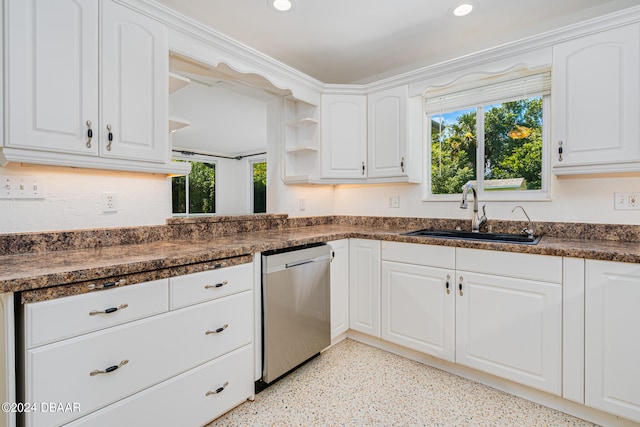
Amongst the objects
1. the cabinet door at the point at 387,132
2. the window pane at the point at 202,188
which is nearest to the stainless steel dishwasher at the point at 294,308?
the cabinet door at the point at 387,132

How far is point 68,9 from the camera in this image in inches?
54.3

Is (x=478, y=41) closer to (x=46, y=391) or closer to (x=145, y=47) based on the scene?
(x=145, y=47)

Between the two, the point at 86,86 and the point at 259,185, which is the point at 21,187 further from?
the point at 259,185

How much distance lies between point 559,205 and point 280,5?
2293 mm

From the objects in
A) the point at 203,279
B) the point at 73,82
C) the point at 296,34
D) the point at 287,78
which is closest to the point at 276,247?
the point at 203,279

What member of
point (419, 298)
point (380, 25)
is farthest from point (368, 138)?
point (419, 298)

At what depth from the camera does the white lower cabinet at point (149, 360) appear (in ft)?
3.46

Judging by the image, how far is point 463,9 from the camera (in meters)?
2.07

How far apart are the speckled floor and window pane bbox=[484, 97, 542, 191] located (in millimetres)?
1481

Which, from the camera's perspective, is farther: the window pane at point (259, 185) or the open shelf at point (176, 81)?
the window pane at point (259, 185)

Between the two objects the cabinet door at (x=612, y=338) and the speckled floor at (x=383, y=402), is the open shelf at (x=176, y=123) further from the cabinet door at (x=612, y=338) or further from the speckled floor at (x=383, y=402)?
the cabinet door at (x=612, y=338)

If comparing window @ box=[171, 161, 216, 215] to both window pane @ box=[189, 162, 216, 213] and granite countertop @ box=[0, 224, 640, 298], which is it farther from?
granite countertop @ box=[0, 224, 640, 298]

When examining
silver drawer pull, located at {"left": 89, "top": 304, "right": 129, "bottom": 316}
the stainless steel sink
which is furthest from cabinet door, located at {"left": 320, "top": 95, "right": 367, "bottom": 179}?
silver drawer pull, located at {"left": 89, "top": 304, "right": 129, "bottom": 316}

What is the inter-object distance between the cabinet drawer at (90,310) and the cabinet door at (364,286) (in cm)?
145
